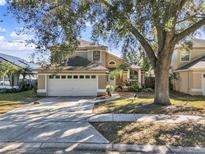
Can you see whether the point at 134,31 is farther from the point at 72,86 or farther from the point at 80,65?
the point at 80,65

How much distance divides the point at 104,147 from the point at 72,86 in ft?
62.6

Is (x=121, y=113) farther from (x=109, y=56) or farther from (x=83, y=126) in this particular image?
(x=109, y=56)

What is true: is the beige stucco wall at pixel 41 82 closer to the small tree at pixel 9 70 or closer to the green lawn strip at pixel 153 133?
the small tree at pixel 9 70

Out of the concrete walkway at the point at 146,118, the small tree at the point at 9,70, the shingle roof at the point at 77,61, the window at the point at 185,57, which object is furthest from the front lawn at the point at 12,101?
the window at the point at 185,57

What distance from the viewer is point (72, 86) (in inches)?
1109

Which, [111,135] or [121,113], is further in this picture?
[121,113]

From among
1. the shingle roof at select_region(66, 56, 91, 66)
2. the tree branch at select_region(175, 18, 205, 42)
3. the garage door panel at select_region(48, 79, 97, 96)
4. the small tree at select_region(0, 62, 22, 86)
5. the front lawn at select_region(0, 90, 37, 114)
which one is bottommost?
the front lawn at select_region(0, 90, 37, 114)

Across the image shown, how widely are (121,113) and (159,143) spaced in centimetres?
623

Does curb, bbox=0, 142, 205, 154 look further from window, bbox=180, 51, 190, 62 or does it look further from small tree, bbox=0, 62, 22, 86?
window, bbox=180, 51, 190, 62

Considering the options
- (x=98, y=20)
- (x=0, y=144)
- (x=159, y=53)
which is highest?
(x=98, y=20)

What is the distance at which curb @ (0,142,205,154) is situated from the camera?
9062 millimetres

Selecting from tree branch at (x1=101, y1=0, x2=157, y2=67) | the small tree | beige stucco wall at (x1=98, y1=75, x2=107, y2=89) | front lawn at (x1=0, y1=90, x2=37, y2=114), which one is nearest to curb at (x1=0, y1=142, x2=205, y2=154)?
tree branch at (x1=101, y1=0, x2=157, y2=67)

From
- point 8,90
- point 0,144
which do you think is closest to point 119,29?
point 0,144

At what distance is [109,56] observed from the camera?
38406mm
